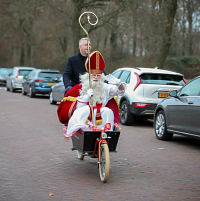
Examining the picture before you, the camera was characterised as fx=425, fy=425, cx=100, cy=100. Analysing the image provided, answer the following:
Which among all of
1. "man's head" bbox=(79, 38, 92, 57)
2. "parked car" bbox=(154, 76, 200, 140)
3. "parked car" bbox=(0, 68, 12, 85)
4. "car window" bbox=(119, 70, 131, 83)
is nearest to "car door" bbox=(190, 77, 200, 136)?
"parked car" bbox=(154, 76, 200, 140)

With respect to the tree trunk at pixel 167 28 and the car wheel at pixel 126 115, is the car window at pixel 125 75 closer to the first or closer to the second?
the car wheel at pixel 126 115

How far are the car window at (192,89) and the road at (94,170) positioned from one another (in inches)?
43.6

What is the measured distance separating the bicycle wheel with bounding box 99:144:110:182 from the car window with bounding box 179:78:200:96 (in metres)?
A: 3.47

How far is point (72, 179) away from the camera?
5.75 metres

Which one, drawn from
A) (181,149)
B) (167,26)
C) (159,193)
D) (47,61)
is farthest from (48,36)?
(159,193)

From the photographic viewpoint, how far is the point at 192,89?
28.7 feet

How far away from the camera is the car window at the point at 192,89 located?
8.58 m

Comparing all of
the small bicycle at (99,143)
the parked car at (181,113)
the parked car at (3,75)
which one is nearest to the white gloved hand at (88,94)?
the small bicycle at (99,143)

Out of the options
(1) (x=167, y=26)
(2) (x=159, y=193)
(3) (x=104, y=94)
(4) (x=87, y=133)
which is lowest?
(2) (x=159, y=193)

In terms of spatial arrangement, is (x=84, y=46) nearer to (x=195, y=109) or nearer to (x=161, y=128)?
(x=195, y=109)

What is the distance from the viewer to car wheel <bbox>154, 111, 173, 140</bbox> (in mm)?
9516

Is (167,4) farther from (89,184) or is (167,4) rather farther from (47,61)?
(47,61)

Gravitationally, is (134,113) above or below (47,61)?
below

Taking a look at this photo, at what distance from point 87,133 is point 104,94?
68cm
